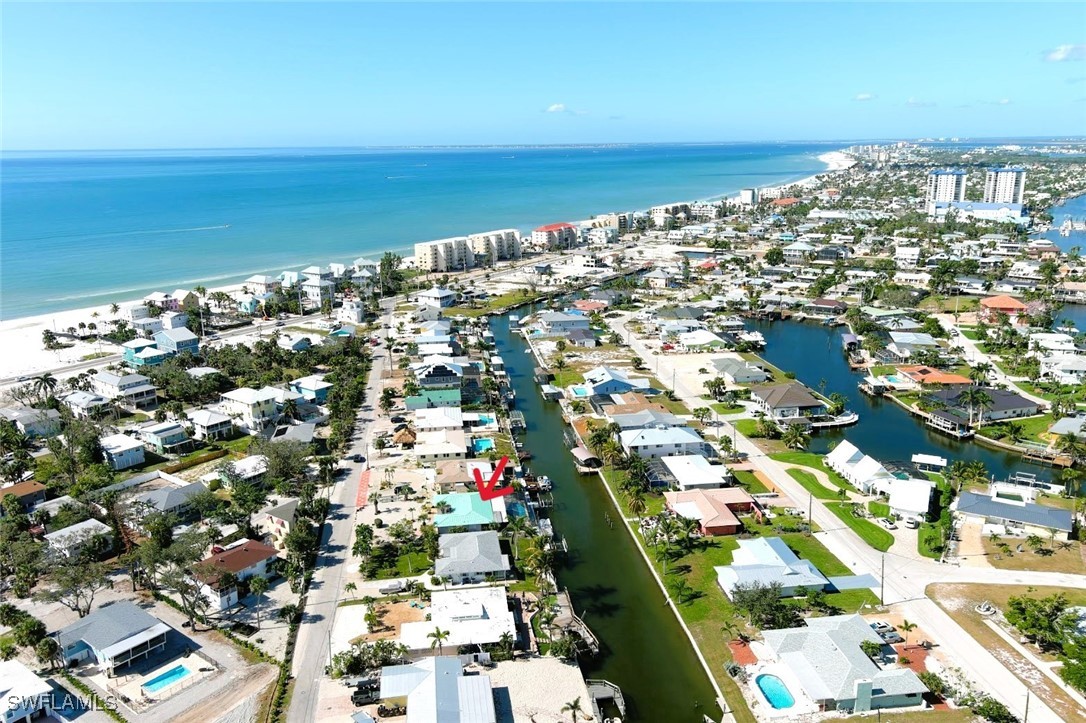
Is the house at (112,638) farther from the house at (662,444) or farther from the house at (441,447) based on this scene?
the house at (662,444)

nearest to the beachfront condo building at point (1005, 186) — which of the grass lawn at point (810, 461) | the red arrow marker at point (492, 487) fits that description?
the grass lawn at point (810, 461)

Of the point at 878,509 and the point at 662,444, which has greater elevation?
the point at 662,444

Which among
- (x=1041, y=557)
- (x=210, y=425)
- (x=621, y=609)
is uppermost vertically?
(x=210, y=425)

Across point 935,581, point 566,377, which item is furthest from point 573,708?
point 566,377

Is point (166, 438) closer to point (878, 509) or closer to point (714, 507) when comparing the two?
point (714, 507)


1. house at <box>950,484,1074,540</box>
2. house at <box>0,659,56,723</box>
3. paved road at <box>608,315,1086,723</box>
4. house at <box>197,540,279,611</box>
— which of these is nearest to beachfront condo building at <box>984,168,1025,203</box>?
house at <box>950,484,1074,540</box>

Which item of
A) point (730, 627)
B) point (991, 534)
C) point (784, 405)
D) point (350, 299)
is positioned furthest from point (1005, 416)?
point (350, 299)
